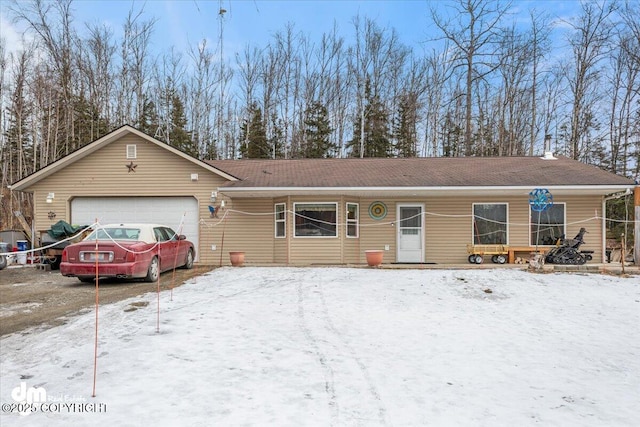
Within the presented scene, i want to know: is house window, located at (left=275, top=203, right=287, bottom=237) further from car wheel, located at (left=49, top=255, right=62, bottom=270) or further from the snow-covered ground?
car wheel, located at (left=49, top=255, right=62, bottom=270)

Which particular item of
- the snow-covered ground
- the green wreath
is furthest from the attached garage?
the snow-covered ground

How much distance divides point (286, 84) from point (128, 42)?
37.9 feet

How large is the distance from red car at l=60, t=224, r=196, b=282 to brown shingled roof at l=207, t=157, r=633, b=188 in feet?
12.3

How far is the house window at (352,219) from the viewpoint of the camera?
13797 mm

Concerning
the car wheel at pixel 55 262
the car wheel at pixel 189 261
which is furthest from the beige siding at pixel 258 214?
the car wheel at pixel 55 262

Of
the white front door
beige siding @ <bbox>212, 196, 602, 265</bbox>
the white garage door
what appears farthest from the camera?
the white front door

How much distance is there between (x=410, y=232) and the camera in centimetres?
1404

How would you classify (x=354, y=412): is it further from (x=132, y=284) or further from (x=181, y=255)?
(x=181, y=255)

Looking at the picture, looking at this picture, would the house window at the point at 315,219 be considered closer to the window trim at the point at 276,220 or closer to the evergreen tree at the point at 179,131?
the window trim at the point at 276,220

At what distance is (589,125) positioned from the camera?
26.9 meters

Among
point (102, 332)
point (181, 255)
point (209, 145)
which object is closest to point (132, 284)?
point (181, 255)

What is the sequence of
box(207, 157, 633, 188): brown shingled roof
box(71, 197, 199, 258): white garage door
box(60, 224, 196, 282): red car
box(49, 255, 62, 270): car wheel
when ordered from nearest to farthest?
1. box(60, 224, 196, 282): red car
2. box(49, 255, 62, 270): car wheel
3. box(207, 157, 633, 188): brown shingled roof
4. box(71, 197, 199, 258): white garage door

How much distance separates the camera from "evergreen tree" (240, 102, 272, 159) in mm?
29953

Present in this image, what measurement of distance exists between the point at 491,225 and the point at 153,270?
1061 cm
